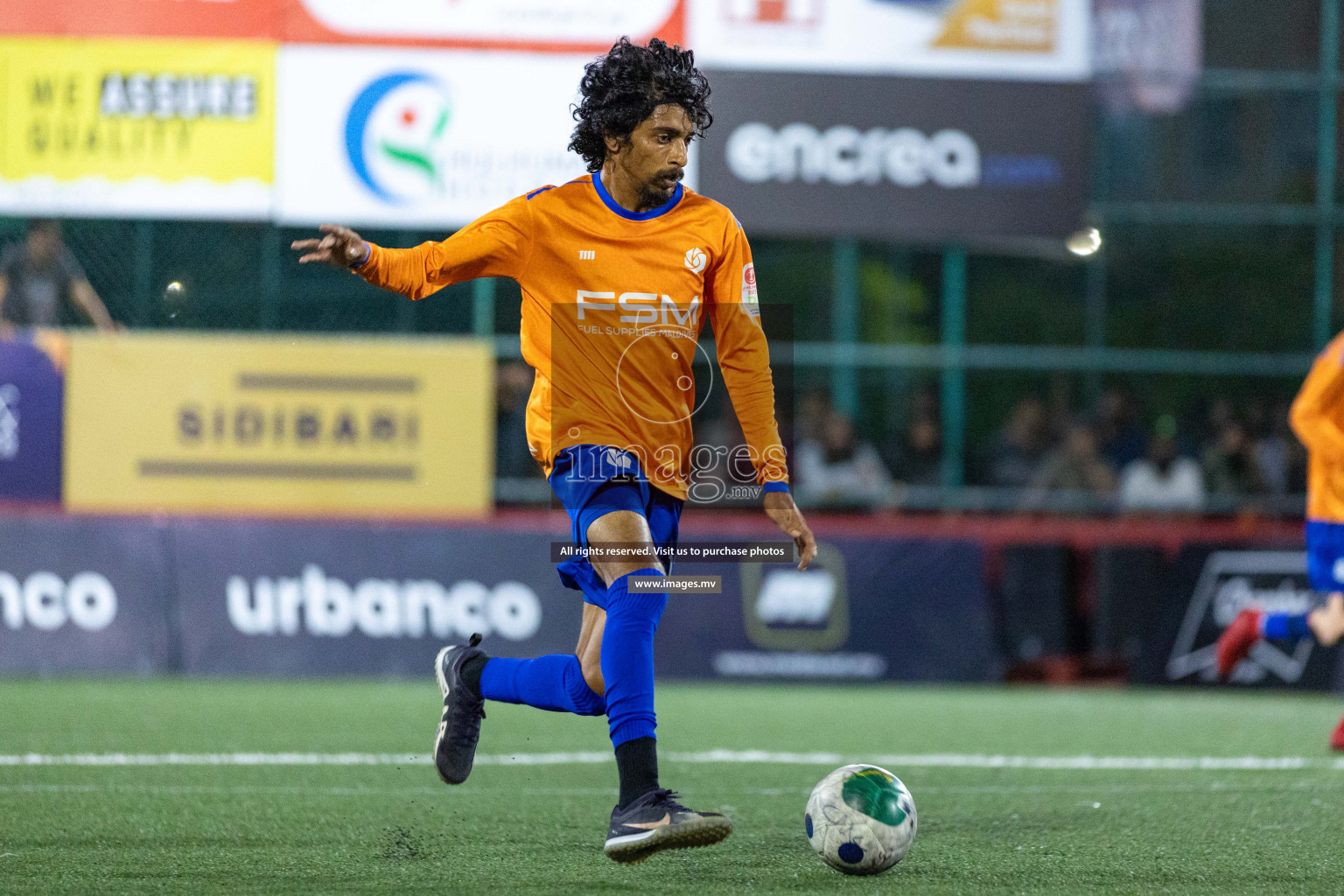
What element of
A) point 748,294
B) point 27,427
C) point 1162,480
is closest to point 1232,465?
point 1162,480

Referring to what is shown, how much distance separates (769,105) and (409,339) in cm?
339

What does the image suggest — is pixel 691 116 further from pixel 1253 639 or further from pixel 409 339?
pixel 409 339

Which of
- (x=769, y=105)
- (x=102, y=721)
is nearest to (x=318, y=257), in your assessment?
(x=102, y=721)

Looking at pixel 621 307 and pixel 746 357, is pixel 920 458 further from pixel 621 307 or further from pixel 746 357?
→ pixel 621 307

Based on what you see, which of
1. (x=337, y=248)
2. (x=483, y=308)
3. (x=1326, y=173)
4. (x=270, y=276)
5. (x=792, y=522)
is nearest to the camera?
(x=337, y=248)

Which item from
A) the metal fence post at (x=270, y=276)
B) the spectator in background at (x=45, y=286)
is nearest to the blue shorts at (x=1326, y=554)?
the metal fence post at (x=270, y=276)

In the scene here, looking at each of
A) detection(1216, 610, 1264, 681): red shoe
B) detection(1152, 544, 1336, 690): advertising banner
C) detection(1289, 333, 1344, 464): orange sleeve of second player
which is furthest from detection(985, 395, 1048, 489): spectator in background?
detection(1289, 333, 1344, 464): orange sleeve of second player

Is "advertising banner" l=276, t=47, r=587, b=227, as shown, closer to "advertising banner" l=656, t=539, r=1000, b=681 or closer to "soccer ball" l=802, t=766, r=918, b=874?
"advertising banner" l=656, t=539, r=1000, b=681

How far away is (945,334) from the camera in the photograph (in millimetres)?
15266

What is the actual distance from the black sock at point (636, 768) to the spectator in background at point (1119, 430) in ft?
34.6

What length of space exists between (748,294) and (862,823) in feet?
5.18

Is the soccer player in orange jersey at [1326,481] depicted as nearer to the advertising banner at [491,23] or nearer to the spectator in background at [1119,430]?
the spectator in background at [1119,430]

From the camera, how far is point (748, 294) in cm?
502

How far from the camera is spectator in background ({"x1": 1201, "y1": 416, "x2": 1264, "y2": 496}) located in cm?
1457
